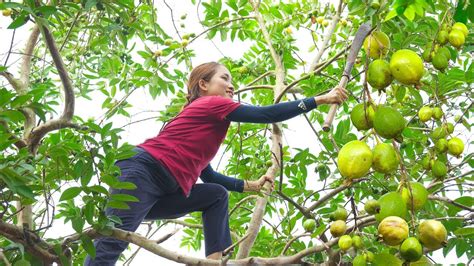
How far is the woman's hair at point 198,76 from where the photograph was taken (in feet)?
10.3

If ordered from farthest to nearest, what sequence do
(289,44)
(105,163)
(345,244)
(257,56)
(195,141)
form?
1. (257,56)
2. (289,44)
3. (195,141)
4. (105,163)
5. (345,244)

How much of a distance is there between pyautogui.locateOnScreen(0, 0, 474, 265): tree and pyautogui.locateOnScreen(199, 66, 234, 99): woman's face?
0.27 meters

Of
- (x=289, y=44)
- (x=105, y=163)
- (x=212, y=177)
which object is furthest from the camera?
(x=289, y=44)

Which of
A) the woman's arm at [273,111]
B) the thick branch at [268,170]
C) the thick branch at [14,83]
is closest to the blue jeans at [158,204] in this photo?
the thick branch at [268,170]

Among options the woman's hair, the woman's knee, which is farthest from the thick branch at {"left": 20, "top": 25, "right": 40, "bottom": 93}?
the woman's knee

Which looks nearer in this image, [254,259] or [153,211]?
[254,259]

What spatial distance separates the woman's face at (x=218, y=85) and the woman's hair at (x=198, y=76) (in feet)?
0.06

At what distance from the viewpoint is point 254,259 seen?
1935 millimetres

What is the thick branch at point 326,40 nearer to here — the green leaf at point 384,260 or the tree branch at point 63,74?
the tree branch at point 63,74

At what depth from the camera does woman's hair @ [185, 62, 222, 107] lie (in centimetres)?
313

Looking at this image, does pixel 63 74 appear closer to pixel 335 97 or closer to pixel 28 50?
pixel 28 50

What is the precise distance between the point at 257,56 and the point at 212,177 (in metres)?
1.33

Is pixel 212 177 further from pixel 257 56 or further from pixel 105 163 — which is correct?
pixel 257 56

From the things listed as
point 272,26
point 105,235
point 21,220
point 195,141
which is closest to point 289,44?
point 272,26
